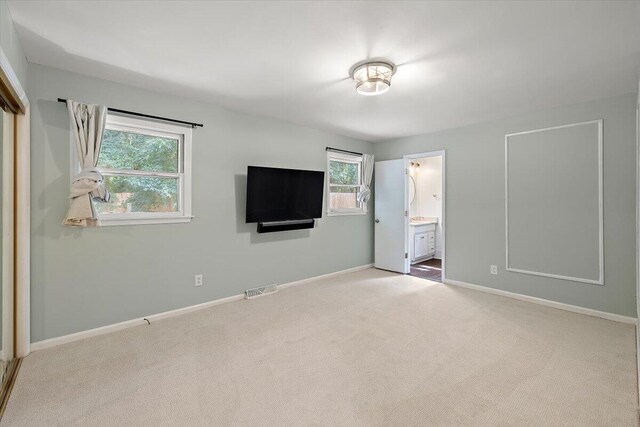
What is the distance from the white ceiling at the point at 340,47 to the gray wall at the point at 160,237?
230mm

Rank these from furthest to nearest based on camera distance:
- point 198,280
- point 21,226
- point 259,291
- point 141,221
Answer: point 259,291 < point 198,280 < point 141,221 < point 21,226

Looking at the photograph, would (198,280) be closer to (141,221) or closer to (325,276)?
(141,221)

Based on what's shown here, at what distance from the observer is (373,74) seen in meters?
2.38

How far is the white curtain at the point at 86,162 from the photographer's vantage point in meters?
2.44

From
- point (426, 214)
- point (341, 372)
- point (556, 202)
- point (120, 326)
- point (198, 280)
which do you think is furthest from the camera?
point (426, 214)

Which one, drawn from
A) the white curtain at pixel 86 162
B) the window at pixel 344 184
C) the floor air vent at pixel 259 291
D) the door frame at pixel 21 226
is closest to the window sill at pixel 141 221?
the white curtain at pixel 86 162

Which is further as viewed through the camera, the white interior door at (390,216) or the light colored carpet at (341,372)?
the white interior door at (390,216)

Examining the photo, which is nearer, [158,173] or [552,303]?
[158,173]

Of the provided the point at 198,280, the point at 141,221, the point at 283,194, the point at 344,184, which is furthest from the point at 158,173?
the point at 344,184

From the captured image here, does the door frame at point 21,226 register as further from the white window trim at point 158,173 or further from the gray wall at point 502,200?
the gray wall at point 502,200

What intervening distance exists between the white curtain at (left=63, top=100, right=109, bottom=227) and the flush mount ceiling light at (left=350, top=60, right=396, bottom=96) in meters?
2.30

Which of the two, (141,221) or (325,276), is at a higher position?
(141,221)

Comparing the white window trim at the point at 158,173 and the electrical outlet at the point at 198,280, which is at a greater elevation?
the white window trim at the point at 158,173

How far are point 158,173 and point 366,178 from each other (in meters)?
3.37
